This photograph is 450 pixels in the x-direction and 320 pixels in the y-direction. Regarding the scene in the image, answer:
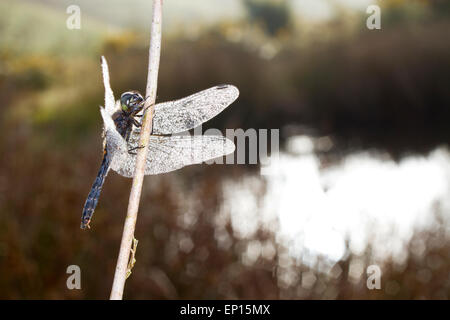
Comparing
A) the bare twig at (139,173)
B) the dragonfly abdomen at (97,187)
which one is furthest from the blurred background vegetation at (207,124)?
the bare twig at (139,173)

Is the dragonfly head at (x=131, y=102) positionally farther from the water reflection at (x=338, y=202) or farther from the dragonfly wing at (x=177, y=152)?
the water reflection at (x=338, y=202)

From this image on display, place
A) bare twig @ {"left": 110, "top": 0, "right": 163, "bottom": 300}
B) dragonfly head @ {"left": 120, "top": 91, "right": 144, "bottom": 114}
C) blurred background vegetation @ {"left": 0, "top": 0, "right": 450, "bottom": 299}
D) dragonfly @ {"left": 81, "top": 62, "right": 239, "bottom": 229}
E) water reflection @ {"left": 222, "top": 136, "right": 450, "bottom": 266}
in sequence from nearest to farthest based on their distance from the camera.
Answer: bare twig @ {"left": 110, "top": 0, "right": 163, "bottom": 300} < dragonfly head @ {"left": 120, "top": 91, "right": 144, "bottom": 114} < dragonfly @ {"left": 81, "top": 62, "right": 239, "bottom": 229} < blurred background vegetation @ {"left": 0, "top": 0, "right": 450, "bottom": 299} < water reflection @ {"left": 222, "top": 136, "right": 450, "bottom": 266}

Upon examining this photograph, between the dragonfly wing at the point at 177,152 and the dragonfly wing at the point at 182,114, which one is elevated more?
the dragonfly wing at the point at 182,114

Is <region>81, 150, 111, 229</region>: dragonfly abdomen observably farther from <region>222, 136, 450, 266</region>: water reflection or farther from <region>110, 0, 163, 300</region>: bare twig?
<region>222, 136, 450, 266</region>: water reflection

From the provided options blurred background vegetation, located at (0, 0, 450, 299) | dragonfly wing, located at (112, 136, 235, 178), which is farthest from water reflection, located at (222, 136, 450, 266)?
dragonfly wing, located at (112, 136, 235, 178)

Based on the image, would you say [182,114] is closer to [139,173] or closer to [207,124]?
[139,173]

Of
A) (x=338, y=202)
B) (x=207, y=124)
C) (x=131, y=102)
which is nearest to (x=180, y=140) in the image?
(x=131, y=102)
